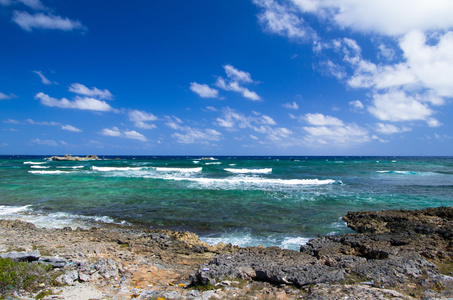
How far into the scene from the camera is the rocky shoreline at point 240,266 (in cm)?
450

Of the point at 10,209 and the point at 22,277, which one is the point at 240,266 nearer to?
the point at 22,277

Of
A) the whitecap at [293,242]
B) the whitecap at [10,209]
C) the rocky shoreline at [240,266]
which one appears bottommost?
the whitecap at [293,242]

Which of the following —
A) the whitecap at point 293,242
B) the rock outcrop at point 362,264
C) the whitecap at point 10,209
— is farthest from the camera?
the whitecap at point 10,209

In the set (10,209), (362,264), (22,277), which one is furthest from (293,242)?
(10,209)

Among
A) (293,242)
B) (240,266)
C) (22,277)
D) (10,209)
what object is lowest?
(293,242)

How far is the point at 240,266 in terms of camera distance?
5.50 m

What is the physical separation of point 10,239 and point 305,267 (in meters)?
9.10

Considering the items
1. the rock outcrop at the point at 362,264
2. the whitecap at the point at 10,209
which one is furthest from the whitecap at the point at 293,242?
the whitecap at the point at 10,209

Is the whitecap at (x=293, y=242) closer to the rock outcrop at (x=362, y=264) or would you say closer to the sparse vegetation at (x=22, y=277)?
the rock outcrop at (x=362, y=264)

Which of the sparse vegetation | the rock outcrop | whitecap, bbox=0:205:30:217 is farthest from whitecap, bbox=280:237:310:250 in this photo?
whitecap, bbox=0:205:30:217

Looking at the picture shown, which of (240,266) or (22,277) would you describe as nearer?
(22,277)

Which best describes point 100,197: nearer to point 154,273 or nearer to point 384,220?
point 154,273

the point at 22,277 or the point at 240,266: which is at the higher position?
the point at 22,277

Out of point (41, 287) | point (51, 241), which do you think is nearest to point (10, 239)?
point (51, 241)
